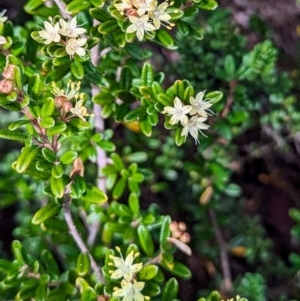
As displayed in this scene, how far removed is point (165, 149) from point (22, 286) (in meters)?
0.85

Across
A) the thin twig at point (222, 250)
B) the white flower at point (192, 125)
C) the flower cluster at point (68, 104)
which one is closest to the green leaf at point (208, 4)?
the white flower at point (192, 125)

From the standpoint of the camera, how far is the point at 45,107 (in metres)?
1.22

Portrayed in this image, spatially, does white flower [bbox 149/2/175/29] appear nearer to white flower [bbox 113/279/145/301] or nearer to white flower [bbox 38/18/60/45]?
white flower [bbox 38/18/60/45]

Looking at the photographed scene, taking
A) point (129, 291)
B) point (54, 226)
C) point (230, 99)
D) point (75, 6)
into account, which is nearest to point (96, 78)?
point (75, 6)

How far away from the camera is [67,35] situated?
131 centimetres

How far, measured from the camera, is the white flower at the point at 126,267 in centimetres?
132

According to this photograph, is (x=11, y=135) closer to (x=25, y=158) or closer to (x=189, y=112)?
(x=25, y=158)

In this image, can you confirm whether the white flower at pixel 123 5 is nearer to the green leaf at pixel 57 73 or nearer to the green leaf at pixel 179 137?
the green leaf at pixel 57 73

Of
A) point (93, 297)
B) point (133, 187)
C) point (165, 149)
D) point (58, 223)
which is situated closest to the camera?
point (93, 297)

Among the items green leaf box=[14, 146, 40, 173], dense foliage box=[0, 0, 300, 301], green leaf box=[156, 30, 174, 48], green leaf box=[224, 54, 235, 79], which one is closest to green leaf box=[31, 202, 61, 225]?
dense foliage box=[0, 0, 300, 301]

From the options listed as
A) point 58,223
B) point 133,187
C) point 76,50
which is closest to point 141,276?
point 58,223

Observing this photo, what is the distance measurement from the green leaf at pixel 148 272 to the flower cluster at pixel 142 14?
1.89 ft

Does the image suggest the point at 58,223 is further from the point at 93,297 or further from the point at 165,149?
the point at 165,149

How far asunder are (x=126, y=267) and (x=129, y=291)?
77mm
